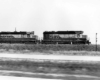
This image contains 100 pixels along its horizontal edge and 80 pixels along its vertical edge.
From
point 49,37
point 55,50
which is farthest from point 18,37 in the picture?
point 55,50

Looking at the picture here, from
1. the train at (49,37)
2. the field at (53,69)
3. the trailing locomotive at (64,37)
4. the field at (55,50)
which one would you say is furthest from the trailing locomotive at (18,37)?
the field at (53,69)

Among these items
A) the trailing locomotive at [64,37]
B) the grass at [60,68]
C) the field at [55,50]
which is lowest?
the field at [55,50]

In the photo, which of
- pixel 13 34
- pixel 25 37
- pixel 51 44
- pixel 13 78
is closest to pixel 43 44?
pixel 51 44

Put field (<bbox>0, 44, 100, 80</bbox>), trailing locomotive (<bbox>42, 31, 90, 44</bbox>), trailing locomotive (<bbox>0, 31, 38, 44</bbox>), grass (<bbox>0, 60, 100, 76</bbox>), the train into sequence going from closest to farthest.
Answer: field (<bbox>0, 44, 100, 80</bbox>), grass (<bbox>0, 60, 100, 76</bbox>), trailing locomotive (<bbox>42, 31, 90, 44</bbox>), the train, trailing locomotive (<bbox>0, 31, 38, 44</bbox>)

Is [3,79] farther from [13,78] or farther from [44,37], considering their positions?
[44,37]

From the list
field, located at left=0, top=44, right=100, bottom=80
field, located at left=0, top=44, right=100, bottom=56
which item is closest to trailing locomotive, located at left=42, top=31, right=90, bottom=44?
field, located at left=0, top=44, right=100, bottom=56

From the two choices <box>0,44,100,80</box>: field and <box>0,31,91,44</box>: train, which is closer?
<box>0,44,100,80</box>: field

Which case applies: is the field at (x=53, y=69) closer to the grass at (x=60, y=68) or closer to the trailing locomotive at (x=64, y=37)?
the grass at (x=60, y=68)

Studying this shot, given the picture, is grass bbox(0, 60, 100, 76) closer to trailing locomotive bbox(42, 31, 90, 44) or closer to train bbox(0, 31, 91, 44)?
trailing locomotive bbox(42, 31, 90, 44)

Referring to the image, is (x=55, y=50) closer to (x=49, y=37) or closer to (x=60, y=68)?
(x=49, y=37)
